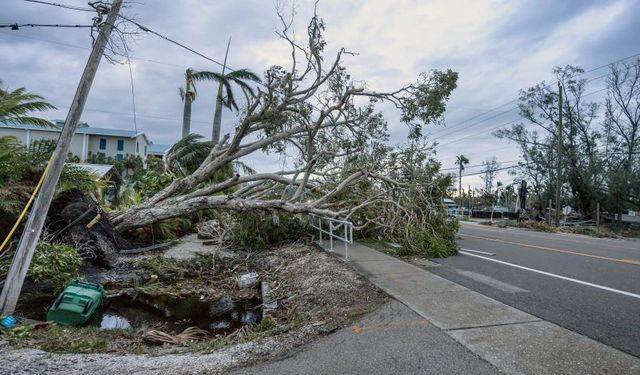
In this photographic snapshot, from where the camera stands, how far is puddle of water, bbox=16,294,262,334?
21.1 feet

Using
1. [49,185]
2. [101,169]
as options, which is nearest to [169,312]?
[49,185]

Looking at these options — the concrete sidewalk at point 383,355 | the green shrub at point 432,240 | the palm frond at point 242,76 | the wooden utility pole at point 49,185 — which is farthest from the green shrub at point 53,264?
the palm frond at point 242,76

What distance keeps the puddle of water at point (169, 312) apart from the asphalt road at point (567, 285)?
3.68 m

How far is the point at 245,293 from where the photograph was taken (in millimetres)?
8383

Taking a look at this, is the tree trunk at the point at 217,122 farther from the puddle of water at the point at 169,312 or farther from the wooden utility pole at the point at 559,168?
the wooden utility pole at the point at 559,168

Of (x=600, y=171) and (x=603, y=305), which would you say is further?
(x=600, y=171)

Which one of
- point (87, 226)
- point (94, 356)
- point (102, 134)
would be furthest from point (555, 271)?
point (102, 134)

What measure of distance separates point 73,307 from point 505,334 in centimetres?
541

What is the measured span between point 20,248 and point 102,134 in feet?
145

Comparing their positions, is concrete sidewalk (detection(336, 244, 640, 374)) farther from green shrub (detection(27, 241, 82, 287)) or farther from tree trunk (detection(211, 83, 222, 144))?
tree trunk (detection(211, 83, 222, 144))

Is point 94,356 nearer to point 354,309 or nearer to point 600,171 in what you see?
point 354,309

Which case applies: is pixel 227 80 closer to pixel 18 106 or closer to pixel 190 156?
pixel 190 156

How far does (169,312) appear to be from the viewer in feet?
23.8

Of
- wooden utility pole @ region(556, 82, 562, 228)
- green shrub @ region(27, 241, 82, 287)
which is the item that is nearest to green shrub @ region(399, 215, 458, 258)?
green shrub @ region(27, 241, 82, 287)
